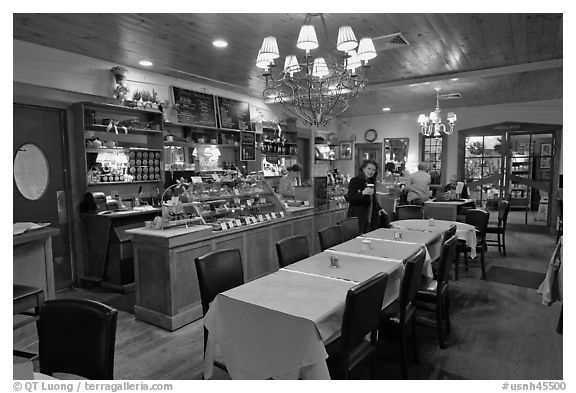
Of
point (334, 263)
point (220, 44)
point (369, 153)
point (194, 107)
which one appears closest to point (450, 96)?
point (369, 153)

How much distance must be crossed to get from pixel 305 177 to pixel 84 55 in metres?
5.91

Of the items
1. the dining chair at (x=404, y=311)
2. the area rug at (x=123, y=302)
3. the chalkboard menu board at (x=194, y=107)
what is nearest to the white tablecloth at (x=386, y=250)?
the dining chair at (x=404, y=311)

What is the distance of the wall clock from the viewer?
A: 35.4 feet

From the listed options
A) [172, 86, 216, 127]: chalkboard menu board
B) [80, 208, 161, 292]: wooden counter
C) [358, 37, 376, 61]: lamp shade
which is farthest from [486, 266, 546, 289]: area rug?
[172, 86, 216, 127]: chalkboard menu board

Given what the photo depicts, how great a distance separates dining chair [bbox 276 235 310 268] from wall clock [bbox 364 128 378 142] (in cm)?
807

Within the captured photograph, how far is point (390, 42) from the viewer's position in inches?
170

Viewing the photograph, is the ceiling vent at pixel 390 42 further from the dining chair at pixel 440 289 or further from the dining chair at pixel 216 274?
the dining chair at pixel 216 274

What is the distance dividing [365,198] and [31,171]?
426cm

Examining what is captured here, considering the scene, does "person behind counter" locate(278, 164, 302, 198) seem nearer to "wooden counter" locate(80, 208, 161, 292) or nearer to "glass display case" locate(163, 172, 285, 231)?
"glass display case" locate(163, 172, 285, 231)

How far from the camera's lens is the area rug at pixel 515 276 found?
15.7 ft

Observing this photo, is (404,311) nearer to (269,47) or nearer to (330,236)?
(330,236)

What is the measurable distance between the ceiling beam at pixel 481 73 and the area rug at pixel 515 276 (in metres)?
2.89

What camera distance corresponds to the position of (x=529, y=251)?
6539 mm

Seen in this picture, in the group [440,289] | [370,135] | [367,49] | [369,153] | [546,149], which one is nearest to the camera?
[367,49]
